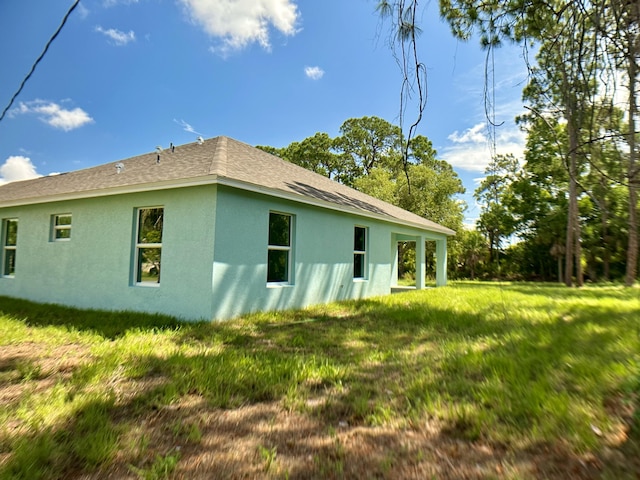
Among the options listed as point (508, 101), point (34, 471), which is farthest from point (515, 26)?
point (34, 471)

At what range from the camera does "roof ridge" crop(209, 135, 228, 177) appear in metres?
6.31

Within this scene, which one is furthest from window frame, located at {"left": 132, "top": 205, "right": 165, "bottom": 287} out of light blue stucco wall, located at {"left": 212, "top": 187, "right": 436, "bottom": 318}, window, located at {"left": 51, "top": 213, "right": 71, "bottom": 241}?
window, located at {"left": 51, "top": 213, "right": 71, "bottom": 241}

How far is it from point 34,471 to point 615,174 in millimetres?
5765

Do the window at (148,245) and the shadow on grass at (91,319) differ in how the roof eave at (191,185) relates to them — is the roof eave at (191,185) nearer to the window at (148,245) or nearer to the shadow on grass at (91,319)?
the window at (148,245)

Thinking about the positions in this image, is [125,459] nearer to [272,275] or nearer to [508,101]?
[508,101]

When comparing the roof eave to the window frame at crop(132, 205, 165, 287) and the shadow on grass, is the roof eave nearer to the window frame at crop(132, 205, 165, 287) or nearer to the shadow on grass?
the window frame at crop(132, 205, 165, 287)

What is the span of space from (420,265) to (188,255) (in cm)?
1133

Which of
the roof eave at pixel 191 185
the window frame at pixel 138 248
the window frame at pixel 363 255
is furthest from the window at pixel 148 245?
the window frame at pixel 363 255

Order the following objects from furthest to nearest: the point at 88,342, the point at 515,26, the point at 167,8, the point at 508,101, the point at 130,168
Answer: the point at 130,168 → the point at 167,8 → the point at 88,342 → the point at 515,26 → the point at 508,101

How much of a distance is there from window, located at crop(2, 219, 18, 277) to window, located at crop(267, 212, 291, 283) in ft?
28.5

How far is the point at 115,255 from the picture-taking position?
293 inches

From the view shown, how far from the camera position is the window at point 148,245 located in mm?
7102

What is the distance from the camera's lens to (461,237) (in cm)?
2520

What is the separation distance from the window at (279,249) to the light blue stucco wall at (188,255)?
205 mm
